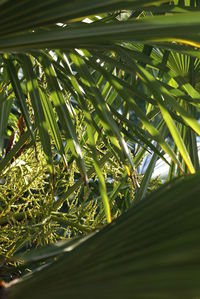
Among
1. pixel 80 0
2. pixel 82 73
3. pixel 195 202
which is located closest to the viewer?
pixel 195 202

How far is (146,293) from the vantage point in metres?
0.47

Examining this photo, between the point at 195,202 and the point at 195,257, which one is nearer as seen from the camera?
the point at 195,257

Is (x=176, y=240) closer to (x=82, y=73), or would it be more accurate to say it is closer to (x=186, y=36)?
(x=186, y=36)

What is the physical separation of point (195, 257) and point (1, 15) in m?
0.41

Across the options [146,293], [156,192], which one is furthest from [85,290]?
[156,192]

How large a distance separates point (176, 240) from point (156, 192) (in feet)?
0.41

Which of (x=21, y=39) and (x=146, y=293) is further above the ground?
(x=21, y=39)

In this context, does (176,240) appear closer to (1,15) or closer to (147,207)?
(147,207)

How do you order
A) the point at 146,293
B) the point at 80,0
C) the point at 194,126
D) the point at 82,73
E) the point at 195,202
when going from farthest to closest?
1. the point at 82,73
2. the point at 194,126
3. the point at 80,0
4. the point at 195,202
5. the point at 146,293

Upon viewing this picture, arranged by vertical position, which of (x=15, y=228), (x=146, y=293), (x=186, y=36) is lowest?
(x=146, y=293)

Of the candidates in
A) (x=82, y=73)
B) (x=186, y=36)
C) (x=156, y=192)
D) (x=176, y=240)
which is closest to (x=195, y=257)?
(x=176, y=240)

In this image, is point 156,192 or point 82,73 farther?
point 82,73

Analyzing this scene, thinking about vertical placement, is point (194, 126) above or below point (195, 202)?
above

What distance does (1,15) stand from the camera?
0.76 m
